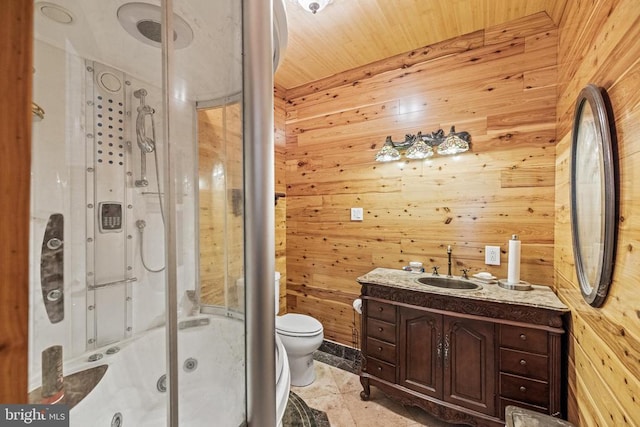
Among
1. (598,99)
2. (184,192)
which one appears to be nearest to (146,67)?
(184,192)

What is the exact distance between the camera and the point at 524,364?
1434mm

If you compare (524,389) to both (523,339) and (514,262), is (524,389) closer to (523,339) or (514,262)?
(523,339)

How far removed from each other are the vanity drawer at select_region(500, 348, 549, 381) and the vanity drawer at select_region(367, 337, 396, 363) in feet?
2.06

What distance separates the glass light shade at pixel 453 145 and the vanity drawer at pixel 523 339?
1.21 metres

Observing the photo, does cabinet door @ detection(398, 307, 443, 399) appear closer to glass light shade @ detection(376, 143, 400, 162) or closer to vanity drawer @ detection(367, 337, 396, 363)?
vanity drawer @ detection(367, 337, 396, 363)

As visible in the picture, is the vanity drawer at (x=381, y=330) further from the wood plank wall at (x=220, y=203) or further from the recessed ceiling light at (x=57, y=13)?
the recessed ceiling light at (x=57, y=13)

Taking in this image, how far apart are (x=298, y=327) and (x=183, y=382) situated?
5.13ft

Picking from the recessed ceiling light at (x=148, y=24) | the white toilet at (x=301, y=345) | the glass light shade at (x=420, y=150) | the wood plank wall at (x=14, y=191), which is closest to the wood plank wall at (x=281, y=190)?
the white toilet at (x=301, y=345)

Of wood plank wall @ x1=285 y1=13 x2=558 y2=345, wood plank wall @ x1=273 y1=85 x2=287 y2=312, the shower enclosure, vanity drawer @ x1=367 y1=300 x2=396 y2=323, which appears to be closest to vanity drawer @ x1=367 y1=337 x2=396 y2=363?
vanity drawer @ x1=367 y1=300 x2=396 y2=323

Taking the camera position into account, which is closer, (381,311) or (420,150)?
(381,311)

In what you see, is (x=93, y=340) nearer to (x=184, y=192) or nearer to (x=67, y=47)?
(x=184, y=192)

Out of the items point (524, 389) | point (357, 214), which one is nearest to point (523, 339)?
point (524, 389)

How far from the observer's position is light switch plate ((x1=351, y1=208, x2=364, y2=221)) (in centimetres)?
251

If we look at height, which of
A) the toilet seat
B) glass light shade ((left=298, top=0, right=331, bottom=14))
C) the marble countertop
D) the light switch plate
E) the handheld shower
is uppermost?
glass light shade ((left=298, top=0, right=331, bottom=14))
